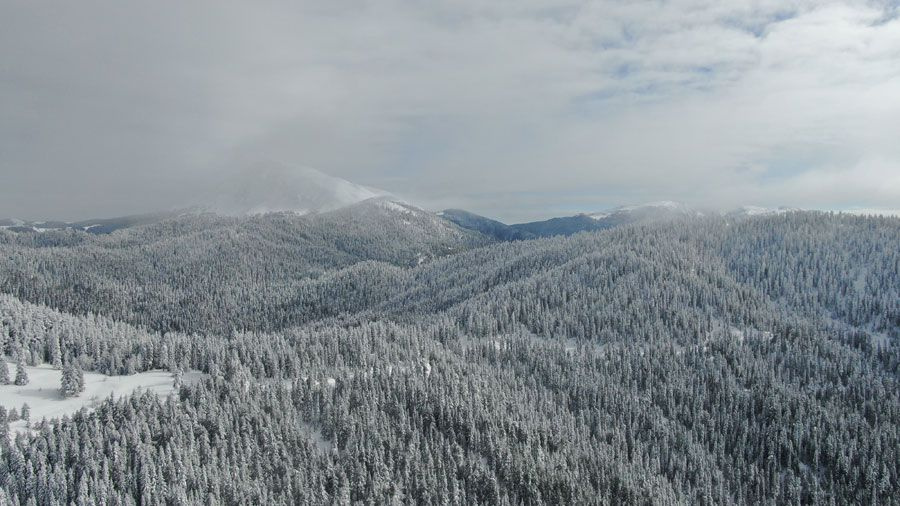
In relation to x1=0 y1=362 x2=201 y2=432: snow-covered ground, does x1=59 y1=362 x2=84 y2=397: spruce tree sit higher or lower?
higher

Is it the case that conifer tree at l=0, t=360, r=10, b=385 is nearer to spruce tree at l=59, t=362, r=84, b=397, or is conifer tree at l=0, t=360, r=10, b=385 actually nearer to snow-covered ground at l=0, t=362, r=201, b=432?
snow-covered ground at l=0, t=362, r=201, b=432

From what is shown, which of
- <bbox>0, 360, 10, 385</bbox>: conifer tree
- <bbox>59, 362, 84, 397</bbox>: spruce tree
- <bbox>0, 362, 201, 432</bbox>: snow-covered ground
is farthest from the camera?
<bbox>0, 360, 10, 385</bbox>: conifer tree

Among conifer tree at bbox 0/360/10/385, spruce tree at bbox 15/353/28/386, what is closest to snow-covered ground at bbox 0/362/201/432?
spruce tree at bbox 15/353/28/386

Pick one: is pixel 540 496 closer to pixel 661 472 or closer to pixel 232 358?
pixel 661 472

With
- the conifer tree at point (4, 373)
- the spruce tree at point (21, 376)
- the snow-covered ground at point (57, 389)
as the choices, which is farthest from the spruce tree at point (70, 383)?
the conifer tree at point (4, 373)

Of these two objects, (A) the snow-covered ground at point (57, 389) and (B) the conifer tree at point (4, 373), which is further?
(B) the conifer tree at point (4, 373)

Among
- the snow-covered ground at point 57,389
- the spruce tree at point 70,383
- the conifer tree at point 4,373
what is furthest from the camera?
the conifer tree at point 4,373

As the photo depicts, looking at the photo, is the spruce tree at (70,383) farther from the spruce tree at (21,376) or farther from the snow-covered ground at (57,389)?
the spruce tree at (21,376)

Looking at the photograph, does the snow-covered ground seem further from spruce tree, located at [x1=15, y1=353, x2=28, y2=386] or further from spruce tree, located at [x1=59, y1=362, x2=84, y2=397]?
spruce tree, located at [x1=59, y1=362, x2=84, y2=397]

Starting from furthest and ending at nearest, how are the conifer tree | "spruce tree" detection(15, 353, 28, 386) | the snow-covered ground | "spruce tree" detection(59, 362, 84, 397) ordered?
1. "spruce tree" detection(15, 353, 28, 386)
2. the conifer tree
3. "spruce tree" detection(59, 362, 84, 397)
4. the snow-covered ground

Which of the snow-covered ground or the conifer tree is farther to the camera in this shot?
the conifer tree
